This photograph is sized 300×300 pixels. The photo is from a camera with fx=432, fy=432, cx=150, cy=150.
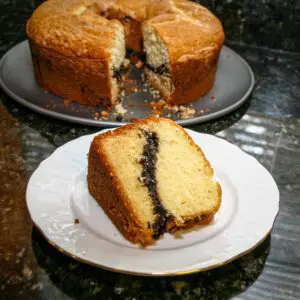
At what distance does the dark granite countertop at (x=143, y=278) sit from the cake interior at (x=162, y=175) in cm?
19

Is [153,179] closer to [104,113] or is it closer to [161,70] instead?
[104,113]

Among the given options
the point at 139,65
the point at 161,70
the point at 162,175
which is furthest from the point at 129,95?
the point at 162,175

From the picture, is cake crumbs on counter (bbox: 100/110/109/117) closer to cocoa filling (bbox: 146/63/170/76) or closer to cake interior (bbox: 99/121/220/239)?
cocoa filling (bbox: 146/63/170/76)

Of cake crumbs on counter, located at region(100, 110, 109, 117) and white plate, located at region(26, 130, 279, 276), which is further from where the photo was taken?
cake crumbs on counter, located at region(100, 110, 109, 117)

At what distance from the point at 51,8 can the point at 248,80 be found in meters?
1.18

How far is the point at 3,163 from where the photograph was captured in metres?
1.83

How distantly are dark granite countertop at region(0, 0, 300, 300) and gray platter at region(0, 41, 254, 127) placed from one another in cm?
6

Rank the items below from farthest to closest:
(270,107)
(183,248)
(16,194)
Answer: (270,107)
(16,194)
(183,248)

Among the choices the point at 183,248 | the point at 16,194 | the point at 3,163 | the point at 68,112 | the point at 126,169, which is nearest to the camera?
the point at 183,248

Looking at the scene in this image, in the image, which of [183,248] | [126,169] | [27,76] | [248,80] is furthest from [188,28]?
[183,248]

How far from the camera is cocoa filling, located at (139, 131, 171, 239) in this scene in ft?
4.53

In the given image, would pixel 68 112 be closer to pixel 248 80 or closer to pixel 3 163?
pixel 3 163

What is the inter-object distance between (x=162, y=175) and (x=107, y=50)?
36.2 inches


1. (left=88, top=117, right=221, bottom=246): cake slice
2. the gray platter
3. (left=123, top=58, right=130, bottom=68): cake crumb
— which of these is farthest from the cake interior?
(left=123, top=58, right=130, bottom=68): cake crumb
